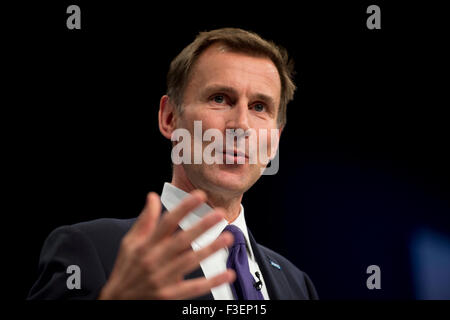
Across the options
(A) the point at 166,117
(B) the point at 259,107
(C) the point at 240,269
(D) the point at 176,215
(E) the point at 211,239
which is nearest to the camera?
(D) the point at 176,215

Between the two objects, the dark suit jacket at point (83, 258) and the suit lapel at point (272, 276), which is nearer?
the dark suit jacket at point (83, 258)

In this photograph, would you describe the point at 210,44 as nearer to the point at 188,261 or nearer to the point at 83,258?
the point at 83,258

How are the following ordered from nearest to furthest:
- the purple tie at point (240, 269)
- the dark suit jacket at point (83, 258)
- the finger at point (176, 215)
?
1. the finger at point (176, 215)
2. the dark suit jacket at point (83, 258)
3. the purple tie at point (240, 269)

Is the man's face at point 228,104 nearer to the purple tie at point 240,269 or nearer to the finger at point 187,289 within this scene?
the purple tie at point 240,269

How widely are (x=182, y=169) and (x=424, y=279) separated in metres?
1.63

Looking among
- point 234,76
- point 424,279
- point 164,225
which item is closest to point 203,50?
point 234,76

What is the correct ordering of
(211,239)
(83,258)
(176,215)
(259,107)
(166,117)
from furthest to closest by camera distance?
(166,117), (259,107), (211,239), (83,258), (176,215)

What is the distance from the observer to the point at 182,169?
1993 millimetres

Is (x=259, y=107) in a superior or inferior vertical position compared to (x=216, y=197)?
superior

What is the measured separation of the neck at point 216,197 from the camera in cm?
192

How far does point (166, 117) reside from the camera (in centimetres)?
214

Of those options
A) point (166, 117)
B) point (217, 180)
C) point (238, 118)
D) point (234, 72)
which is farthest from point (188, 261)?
point (166, 117)

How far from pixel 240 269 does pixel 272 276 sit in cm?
23

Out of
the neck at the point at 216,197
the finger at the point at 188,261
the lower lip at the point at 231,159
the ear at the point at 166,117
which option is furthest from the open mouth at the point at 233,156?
the finger at the point at 188,261
